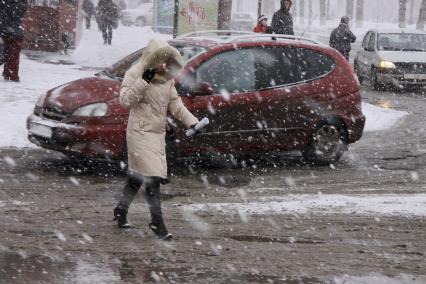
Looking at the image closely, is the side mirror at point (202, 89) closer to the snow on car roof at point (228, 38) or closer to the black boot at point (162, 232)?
the snow on car roof at point (228, 38)

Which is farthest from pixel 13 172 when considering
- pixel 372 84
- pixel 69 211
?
pixel 372 84

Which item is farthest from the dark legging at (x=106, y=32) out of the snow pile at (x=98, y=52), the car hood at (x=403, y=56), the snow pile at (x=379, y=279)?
the snow pile at (x=379, y=279)

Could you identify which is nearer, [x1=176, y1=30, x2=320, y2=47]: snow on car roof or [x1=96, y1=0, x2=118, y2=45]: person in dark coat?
[x1=176, y1=30, x2=320, y2=47]: snow on car roof

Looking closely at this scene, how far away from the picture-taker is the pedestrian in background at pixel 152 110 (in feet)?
20.1

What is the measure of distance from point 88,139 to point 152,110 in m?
2.32

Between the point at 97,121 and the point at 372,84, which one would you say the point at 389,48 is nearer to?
the point at 372,84

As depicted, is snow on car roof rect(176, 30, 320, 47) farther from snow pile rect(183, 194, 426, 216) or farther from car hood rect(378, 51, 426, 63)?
car hood rect(378, 51, 426, 63)

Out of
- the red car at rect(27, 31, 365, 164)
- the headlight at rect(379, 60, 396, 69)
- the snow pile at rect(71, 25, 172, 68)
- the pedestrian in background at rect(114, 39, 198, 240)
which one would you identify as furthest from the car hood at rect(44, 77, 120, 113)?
the headlight at rect(379, 60, 396, 69)

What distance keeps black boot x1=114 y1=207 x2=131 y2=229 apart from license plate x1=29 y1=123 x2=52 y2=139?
2284 millimetres

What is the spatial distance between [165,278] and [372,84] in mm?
16106

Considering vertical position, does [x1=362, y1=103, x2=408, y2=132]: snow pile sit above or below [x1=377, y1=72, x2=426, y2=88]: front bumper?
below

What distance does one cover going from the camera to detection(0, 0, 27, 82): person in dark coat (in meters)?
14.0

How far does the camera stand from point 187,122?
6.35m

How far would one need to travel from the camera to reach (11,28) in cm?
1415
